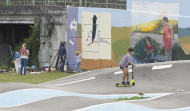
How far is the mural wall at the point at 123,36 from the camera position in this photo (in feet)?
71.6

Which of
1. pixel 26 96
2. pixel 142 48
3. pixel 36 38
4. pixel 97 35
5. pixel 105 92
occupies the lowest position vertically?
pixel 105 92

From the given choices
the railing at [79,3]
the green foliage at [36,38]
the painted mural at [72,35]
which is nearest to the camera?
the painted mural at [72,35]

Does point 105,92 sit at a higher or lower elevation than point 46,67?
higher

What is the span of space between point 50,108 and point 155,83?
21.5 ft

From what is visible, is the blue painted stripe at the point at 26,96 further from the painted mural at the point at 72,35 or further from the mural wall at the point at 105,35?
the painted mural at the point at 72,35

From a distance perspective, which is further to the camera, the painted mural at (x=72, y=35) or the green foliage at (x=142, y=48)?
the painted mural at (x=72, y=35)

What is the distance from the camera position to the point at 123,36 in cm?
2183

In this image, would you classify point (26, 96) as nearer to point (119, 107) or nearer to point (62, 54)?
point (119, 107)

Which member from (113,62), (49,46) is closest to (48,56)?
(49,46)

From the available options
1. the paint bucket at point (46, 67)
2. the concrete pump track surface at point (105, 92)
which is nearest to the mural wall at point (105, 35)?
the paint bucket at point (46, 67)

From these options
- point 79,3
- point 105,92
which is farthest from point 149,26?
point 105,92

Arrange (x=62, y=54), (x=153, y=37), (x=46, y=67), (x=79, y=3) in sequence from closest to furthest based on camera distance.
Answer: (x=62, y=54), (x=153, y=37), (x=46, y=67), (x=79, y=3)

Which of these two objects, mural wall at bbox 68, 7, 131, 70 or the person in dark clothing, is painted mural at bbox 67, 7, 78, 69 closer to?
mural wall at bbox 68, 7, 131, 70

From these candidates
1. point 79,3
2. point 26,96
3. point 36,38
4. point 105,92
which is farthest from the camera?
point 79,3
